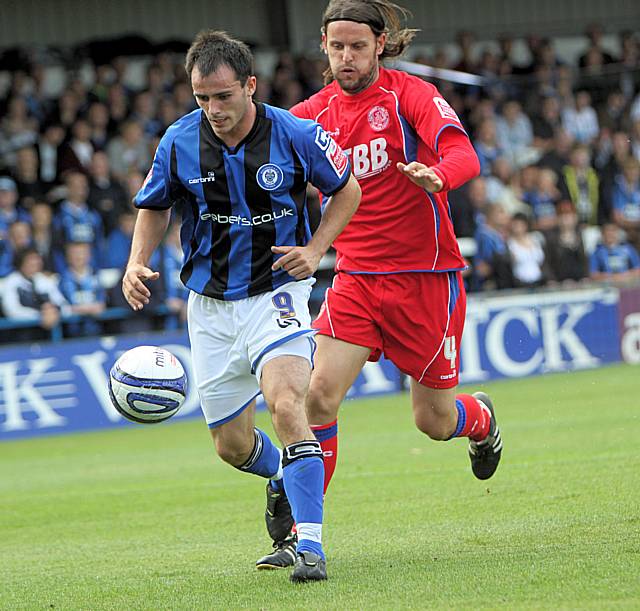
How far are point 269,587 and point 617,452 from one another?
436 centimetres

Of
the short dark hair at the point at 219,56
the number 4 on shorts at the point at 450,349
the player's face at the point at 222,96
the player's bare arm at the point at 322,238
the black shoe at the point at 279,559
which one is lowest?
the black shoe at the point at 279,559

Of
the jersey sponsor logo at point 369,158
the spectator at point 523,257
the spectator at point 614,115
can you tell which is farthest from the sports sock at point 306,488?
the spectator at point 614,115

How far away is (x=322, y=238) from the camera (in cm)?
570

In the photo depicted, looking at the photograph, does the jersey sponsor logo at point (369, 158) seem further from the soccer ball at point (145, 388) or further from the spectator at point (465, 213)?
the spectator at point (465, 213)

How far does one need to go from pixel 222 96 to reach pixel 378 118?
1244mm

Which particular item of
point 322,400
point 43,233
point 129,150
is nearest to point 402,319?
point 322,400

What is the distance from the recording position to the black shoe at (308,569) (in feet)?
17.2

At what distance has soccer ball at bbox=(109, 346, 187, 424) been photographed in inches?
227

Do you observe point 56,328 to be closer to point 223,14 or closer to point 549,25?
point 223,14

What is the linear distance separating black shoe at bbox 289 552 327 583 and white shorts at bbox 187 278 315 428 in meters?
0.83

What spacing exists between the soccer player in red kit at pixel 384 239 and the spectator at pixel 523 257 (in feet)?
33.5

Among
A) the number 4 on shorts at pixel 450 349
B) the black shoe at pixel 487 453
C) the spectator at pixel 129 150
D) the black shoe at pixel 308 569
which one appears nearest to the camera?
the black shoe at pixel 308 569

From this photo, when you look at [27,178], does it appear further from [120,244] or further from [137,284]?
[137,284]

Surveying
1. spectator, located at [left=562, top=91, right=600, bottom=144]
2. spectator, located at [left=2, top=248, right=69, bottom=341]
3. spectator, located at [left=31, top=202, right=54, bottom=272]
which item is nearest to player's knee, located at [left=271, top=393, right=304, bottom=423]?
spectator, located at [left=2, top=248, right=69, bottom=341]
